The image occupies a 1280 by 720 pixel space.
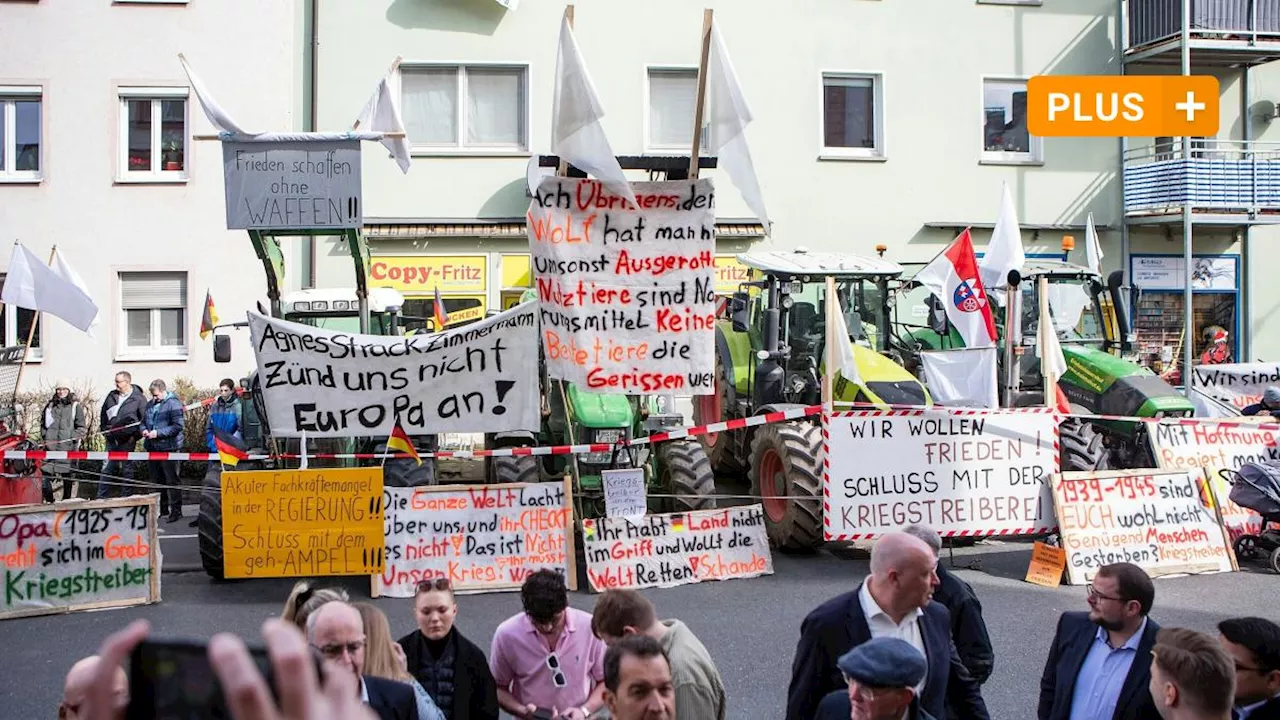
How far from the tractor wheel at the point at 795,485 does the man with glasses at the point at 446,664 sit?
18.7 feet

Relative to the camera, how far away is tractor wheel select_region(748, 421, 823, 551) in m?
10.3

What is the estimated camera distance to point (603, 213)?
722 cm

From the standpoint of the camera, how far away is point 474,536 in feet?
31.0

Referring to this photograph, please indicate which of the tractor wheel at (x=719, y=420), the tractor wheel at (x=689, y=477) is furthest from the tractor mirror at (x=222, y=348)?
the tractor wheel at (x=719, y=420)

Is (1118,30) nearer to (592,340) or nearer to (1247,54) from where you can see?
(1247,54)

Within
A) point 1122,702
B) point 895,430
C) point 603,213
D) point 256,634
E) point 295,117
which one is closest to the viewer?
point 1122,702

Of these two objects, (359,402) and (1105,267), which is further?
(1105,267)

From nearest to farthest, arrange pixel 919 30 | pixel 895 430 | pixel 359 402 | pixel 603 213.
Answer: pixel 603 213
pixel 359 402
pixel 895 430
pixel 919 30

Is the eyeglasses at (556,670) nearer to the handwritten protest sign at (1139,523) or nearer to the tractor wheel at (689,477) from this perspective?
the tractor wheel at (689,477)

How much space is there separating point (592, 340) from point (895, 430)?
3.46 m

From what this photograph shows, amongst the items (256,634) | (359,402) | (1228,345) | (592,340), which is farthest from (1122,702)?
(1228,345)

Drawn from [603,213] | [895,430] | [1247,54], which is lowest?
[895,430]

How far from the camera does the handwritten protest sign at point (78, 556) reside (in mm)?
9023

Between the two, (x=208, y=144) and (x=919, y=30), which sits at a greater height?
(x=919, y=30)
